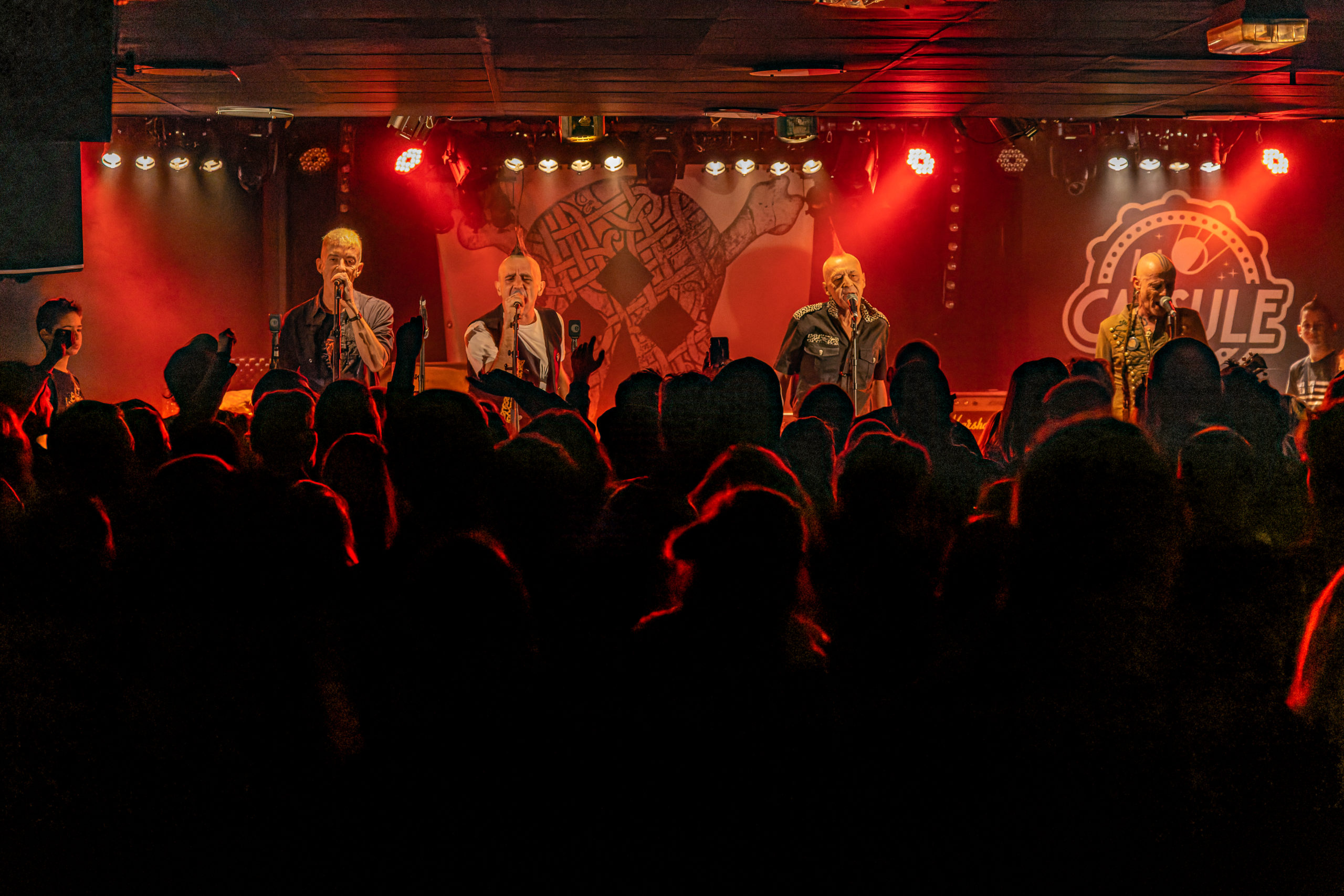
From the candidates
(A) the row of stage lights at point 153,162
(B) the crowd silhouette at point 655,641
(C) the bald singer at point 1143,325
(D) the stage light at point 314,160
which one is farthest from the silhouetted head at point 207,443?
(A) the row of stage lights at point 153,162

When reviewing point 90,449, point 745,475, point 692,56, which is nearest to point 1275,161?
point 692,56

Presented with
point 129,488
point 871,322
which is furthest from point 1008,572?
point 871,322

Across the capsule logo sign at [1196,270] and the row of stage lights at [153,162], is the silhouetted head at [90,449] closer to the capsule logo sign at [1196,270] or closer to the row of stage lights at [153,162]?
the row of stage lights at [153,162]

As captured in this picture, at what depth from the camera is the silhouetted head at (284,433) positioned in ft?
3.78

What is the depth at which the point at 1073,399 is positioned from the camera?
1190mm

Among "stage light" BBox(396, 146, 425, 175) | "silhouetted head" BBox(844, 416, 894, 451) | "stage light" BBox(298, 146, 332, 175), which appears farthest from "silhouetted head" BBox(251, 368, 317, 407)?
"stage light" BBox(298, 146, 332, 175)

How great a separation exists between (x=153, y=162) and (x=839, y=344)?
22.7 ft

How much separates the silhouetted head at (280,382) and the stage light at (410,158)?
26.0ft

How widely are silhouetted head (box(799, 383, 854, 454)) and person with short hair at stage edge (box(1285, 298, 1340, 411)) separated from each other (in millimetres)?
5022

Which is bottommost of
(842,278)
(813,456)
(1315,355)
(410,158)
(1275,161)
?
(813,456)

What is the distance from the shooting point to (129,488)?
1099 mm

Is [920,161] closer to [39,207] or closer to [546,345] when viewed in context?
[546,345]

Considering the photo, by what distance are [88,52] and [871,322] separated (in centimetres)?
395

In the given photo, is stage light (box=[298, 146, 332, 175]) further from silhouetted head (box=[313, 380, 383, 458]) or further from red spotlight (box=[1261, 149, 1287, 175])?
red spotlight (box=[1261, 149, 1287, 175])
